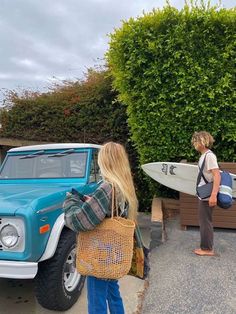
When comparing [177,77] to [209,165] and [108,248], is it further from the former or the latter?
[108,248]

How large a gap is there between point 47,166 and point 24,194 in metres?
1.16

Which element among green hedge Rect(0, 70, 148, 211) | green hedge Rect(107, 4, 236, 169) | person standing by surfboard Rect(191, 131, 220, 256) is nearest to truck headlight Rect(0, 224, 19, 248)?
person standing by surfboard Rect(191, 131, 220, 256)

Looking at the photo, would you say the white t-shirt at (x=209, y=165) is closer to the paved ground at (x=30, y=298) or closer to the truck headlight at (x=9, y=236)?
the paved ground at (x=30, y=298)

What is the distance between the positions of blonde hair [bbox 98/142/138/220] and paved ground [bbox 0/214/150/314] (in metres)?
1.63

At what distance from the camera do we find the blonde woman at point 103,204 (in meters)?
2.32

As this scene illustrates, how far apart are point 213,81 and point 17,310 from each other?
4.91 meters

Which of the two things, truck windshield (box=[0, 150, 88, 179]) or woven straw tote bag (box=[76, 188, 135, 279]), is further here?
truck windshield (box=[0, 150, 88, 179])

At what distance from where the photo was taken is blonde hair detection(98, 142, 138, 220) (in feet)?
7.98

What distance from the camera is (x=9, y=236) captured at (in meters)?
3.11

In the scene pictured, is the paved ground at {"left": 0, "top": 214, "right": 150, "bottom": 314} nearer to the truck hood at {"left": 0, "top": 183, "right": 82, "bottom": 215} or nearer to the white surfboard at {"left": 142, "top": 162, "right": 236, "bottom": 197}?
the truck hood at {"left": 0, "top": 183, "right": 82, "bottom": 215}

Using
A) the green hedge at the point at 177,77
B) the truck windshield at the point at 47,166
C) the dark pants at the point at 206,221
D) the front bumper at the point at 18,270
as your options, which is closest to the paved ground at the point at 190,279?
the dark pants at the point at 206,221

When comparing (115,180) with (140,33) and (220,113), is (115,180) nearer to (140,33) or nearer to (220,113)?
(220,113)

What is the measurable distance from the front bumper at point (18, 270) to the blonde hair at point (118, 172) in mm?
1125

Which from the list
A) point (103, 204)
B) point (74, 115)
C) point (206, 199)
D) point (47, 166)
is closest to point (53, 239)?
point (103, 204)
